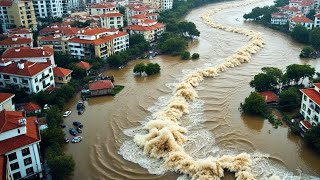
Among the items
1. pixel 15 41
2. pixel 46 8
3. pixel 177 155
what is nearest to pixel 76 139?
pixel 177 155

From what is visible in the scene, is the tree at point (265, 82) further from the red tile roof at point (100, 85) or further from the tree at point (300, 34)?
the tree at point (300, 34)

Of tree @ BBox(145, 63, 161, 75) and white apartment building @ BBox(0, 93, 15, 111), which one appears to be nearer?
white apartment building @ BBox(0, 93, 15, 111)

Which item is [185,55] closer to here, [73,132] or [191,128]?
[191,128]

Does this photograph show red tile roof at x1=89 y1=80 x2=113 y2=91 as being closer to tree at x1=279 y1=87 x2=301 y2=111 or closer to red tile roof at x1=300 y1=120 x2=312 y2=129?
tree at x1=279 y1=87 x2=301 y2=111

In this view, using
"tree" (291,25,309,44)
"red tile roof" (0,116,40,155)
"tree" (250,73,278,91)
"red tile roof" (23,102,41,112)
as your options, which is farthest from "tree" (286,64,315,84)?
"red tile roof" (0,116,40,155)

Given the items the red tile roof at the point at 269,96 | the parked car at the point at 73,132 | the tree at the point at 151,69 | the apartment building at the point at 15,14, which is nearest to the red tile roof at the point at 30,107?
the parked car at the point at 73,132

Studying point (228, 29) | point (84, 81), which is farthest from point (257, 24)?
point (84, 81)
